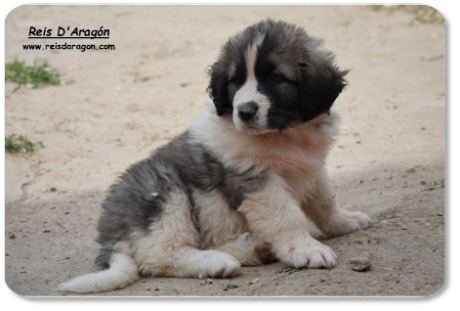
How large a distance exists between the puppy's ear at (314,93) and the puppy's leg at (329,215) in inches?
35.9

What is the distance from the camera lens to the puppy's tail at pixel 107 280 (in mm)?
4426

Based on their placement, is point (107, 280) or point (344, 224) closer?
point (107, 280)

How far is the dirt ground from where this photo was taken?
181 inches

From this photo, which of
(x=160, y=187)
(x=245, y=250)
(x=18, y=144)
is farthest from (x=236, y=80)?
(x=18, y=144)

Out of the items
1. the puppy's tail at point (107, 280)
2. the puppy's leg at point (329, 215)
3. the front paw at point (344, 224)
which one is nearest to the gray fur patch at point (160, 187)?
the puppy's tail at point (107, 280)

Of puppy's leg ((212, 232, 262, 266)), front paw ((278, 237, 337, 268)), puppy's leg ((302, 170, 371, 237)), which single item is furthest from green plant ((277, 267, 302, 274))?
puppy's leg ((302, 170, 371, 237))

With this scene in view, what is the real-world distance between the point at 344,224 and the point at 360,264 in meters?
0.98

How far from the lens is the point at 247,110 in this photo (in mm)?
4320

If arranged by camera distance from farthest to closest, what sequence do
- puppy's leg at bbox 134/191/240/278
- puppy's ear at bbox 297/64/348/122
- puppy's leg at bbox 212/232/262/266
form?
puppy's leg at bbox 212/232/262/266
puppy's leg at bbox 134/191/240/278
puppy's ear at bbox 297/64/348/122

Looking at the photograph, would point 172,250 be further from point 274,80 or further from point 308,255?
point 274,80

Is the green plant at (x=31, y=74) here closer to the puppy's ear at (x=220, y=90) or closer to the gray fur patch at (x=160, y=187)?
the gray fur patch at (x=160, y=187)

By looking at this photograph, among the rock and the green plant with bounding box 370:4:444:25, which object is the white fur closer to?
the rock

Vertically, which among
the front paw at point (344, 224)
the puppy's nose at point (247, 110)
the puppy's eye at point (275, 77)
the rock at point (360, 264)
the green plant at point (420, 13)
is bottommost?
the rock at point (360, 264)

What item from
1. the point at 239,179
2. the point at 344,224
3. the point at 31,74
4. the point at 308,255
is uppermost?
the point at 31,74
